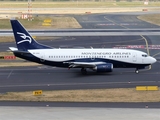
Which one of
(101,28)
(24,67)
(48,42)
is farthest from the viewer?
(101,28)

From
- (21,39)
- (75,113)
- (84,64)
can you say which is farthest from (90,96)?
(21,39)

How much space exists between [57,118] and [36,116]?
1837mm

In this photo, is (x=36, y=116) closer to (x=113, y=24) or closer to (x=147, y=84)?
(x=147, y=84)

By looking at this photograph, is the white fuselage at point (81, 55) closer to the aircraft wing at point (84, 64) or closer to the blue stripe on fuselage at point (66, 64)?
the blue stripe on fuselage at point (66, 64)

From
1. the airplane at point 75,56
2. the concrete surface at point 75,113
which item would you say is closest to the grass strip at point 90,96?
the concrete surface at point 75,113

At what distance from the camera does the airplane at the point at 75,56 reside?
60453mm

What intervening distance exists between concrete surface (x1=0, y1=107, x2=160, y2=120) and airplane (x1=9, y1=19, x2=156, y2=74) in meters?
19.3

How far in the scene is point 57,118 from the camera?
37.0m

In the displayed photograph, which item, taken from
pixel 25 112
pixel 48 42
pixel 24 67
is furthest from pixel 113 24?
pixel 25 112

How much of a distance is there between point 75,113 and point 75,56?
2212 centimetres

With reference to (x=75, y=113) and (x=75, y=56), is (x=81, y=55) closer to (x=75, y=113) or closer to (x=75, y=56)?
(x=75, y=56)

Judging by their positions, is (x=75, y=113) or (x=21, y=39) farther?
(x=21, y=39)

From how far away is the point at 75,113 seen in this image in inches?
1545

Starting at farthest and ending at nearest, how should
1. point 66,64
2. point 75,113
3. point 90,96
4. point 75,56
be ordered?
point 66,64 < point 75,56 < point 90,96 < point 75,113
